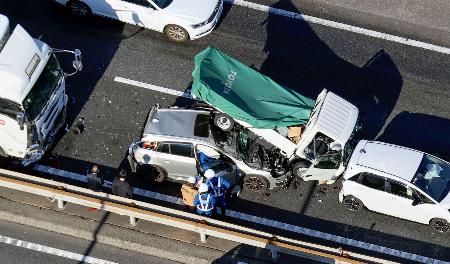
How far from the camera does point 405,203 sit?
62.0 ft

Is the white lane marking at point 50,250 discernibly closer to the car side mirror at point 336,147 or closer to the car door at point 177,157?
the car door at point 177,157

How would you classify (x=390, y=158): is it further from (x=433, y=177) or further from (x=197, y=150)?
(x=197, y=150)

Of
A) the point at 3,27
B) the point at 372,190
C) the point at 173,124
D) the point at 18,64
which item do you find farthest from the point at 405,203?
the point at 3,27

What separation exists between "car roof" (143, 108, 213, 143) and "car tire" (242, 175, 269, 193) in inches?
56.8

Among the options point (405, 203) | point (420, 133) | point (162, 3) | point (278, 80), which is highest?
point (162, 3)

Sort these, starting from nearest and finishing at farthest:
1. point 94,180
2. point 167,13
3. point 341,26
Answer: point 94,180 → point 167,13 → point 341,26

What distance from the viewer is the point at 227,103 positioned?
1906 centimetres

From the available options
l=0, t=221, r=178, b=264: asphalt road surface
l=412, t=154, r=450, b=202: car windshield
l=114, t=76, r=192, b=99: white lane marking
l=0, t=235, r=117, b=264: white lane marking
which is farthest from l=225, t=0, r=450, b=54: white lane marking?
l=0, t=235, r=117, b=264: white lane marking

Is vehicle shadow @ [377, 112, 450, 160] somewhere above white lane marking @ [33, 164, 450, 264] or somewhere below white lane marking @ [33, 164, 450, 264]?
above

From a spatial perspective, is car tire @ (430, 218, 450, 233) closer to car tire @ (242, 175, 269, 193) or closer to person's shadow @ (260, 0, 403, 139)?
person's shadow @ (260, 0, 403, 139)

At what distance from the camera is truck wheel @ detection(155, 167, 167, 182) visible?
19.5 meters

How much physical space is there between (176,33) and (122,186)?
628 centimetres

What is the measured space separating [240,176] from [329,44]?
6.04m

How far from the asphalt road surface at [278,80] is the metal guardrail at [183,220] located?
6.46 ft
